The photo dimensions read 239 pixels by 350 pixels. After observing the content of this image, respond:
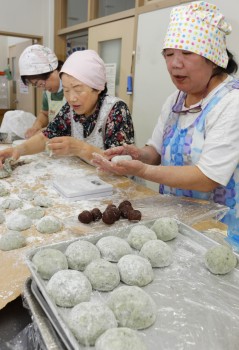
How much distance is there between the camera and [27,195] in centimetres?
140

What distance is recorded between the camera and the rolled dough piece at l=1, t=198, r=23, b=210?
50.4 inches

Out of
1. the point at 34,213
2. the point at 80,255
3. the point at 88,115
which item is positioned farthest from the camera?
the point at 88,115

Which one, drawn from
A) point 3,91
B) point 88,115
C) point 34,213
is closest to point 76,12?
point 3,91

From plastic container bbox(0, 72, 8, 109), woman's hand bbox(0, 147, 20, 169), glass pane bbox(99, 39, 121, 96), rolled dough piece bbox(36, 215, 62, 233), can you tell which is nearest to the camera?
rolled dough piece bbox(36, 215, 62, 233)

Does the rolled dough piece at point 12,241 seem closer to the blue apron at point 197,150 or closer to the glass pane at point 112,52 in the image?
the blue apron at point 197,150

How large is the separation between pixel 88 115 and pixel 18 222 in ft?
3.17

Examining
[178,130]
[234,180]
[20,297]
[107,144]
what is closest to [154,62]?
[107,144]

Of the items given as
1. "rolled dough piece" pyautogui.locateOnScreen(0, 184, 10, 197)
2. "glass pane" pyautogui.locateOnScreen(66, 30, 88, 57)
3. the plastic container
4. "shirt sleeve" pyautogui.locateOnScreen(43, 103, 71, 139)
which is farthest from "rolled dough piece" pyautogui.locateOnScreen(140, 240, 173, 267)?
the plastic container

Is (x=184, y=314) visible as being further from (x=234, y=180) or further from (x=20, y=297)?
(x=234, y=180)

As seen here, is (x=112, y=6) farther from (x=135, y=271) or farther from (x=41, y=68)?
(x=135, y=271)

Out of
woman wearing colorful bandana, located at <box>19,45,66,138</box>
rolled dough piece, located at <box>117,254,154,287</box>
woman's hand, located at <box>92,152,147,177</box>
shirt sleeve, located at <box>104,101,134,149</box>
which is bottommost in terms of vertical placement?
rolled dough piece, located at <box>117,254,154,287</box>

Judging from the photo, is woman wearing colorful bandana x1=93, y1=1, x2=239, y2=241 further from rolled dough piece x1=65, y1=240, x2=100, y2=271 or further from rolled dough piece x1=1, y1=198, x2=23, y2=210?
rolled dough piece x1=65, y1=240, x2=100, y2=271

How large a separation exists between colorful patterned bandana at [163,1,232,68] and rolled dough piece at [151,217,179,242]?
0.67m

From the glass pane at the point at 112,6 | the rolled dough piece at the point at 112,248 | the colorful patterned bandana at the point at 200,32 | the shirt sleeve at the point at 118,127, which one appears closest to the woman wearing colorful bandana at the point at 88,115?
the shirt sleeve at the point at 118,127
